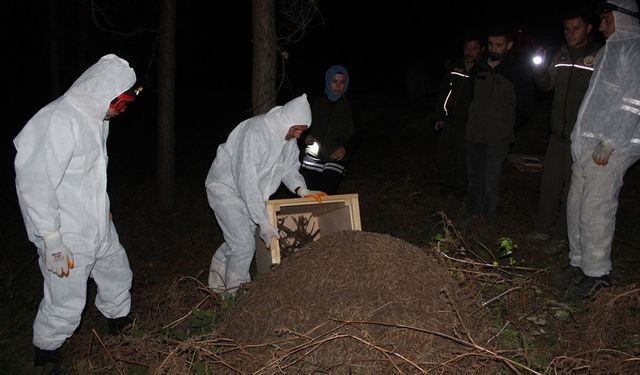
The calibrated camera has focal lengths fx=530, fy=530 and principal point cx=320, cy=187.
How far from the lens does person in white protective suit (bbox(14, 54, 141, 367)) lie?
11.0 feet

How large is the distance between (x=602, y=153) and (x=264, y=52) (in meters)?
3.32

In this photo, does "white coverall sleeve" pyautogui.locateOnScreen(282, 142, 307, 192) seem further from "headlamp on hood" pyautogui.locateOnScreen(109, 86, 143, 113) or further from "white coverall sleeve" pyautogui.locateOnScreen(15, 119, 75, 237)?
"white coverall sleeve" pyautogui.locateOnScreen(15, 119, 75, 237)

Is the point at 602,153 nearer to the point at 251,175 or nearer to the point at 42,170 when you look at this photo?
the point at 251,175

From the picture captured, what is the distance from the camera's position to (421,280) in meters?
3.30

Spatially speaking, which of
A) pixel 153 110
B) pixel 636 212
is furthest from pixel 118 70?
pixel 153 110

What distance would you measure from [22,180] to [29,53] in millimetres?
22568

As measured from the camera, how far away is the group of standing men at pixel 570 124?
4.35 meters

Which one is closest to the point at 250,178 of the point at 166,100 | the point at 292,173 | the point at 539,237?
the point at 292,173

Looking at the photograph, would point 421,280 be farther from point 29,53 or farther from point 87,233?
point 29,53

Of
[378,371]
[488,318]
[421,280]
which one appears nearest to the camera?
[378,371]

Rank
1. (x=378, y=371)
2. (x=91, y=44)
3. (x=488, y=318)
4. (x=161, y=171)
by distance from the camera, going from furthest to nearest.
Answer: (x=91, y=44)
(x=161, y=171)
(x=488, y=318)
(x=378, y=371)

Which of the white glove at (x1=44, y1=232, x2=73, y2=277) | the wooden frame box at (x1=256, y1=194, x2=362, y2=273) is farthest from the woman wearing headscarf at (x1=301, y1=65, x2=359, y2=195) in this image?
the white glove at (x1=44, y1=232, x2=73, y2=277)

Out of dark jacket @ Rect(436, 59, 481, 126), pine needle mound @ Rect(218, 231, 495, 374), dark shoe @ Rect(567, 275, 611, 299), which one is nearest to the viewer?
pine needle mound @ Rect(218, 231, 495, 374)

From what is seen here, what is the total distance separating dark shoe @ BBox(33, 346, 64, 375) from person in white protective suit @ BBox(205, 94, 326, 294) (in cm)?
125
